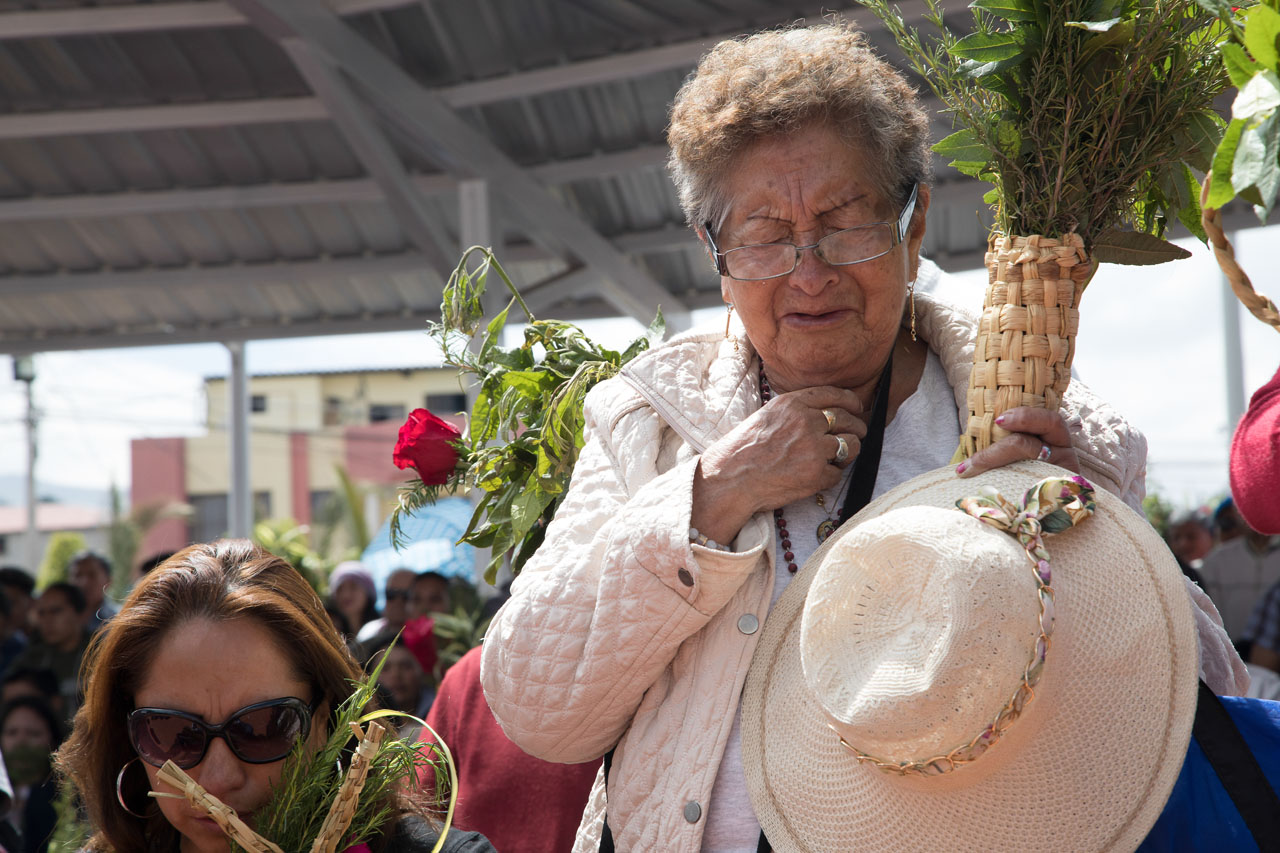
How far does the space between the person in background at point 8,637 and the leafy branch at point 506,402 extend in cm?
582

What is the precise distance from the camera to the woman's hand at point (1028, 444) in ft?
5.09

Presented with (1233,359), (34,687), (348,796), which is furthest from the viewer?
(1233,359)

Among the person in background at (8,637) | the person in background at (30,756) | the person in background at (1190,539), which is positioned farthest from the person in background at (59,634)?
the person in background at (1190,539)

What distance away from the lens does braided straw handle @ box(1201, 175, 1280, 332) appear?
1.31 metres

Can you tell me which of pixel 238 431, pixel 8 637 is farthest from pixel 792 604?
pixel 238 431

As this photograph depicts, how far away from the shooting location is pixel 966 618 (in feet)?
4.38

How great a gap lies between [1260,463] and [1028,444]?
14.7 inches

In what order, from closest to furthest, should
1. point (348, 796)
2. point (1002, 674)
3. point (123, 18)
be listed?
point (1002, 674), point (348, 796), point (123, 18)

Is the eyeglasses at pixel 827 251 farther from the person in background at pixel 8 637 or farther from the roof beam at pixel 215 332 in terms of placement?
the roof beam at pixel 215 332

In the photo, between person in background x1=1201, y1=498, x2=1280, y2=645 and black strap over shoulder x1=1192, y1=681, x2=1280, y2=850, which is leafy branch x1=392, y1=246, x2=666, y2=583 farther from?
person in background x1=1201, y1=498, x2=1280, y2=645

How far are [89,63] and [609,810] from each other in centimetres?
765

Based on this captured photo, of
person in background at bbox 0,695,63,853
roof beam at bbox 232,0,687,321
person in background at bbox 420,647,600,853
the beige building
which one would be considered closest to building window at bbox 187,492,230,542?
the beige building

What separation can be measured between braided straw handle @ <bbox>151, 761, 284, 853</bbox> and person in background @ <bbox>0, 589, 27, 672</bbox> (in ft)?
20.9

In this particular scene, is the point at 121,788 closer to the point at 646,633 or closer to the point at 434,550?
the point at 646,633
